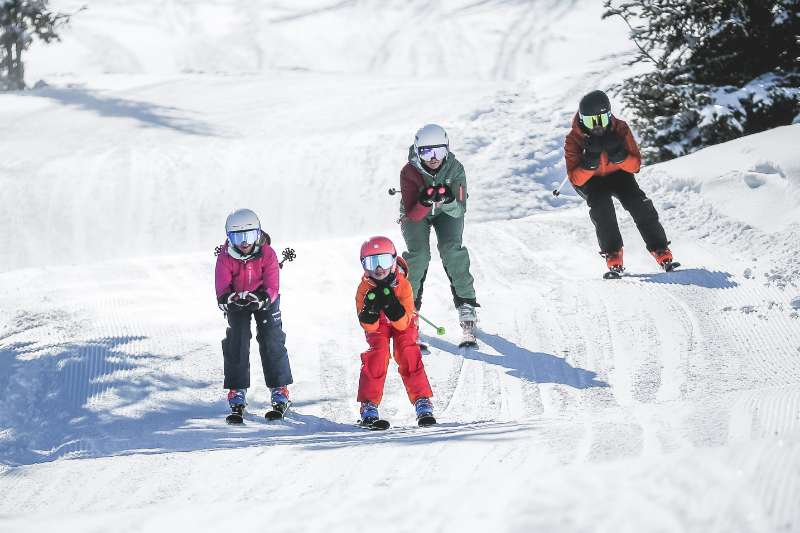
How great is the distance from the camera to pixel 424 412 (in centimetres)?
617

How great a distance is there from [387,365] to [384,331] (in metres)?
0.22

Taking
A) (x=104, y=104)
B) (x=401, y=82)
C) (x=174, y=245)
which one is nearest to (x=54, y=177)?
(x=174, y=245)

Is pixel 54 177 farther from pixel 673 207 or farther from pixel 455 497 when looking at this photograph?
pixel 455 497

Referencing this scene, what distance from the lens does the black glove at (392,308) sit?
6160 millimetres

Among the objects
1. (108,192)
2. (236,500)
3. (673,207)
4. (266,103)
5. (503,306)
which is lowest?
(236,500)

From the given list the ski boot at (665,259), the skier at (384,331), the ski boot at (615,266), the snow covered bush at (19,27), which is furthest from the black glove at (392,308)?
the snow covered bush at (19,27)

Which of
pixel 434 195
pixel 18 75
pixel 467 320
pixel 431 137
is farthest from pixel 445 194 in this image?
pixel 18 75

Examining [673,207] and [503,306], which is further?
[673,207]

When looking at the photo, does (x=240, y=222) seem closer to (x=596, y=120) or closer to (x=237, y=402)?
(x=237, y=402)

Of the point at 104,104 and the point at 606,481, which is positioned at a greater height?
the point at 104,104

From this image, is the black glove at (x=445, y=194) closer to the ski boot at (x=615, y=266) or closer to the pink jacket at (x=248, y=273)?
the pink jacket at (x=248, y=273)

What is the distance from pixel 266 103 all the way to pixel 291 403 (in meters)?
15.7

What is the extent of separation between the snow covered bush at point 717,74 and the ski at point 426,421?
769cm

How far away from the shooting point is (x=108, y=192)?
55.2 feet
